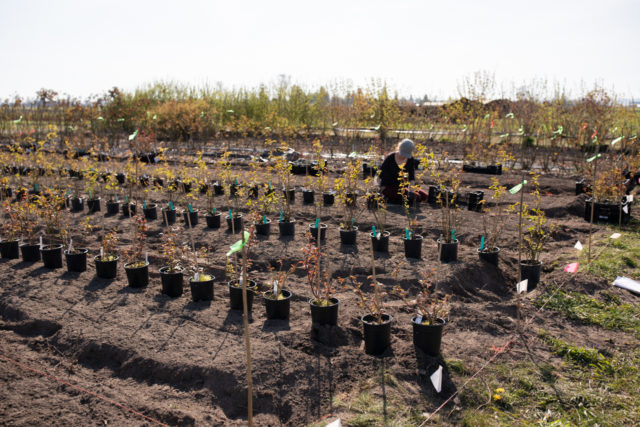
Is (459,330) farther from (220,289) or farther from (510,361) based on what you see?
(220,289)

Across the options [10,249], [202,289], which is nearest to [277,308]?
[202,289]

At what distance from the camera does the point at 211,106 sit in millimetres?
17594

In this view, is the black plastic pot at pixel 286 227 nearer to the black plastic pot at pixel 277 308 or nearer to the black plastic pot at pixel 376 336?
the black plastic pot at pixel 277 308

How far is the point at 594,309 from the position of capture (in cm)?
362

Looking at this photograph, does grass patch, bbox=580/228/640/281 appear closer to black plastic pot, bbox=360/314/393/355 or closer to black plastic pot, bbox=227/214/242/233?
black plastic pot, bbox=360/314/393/355

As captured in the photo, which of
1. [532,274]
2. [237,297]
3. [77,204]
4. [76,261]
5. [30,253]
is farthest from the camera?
[77,204]

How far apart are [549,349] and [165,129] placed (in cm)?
1467

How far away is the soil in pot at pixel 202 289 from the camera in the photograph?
3.73 metres

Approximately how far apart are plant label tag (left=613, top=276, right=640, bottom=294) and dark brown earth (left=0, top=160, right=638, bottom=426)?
0.20 feet

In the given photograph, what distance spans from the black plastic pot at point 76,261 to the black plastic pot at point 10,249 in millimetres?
811

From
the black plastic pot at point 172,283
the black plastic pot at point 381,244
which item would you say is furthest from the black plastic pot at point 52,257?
the black plastic pot at point 381,244

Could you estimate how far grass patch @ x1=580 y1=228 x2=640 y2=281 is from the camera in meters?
4.25

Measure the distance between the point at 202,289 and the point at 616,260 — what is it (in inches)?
147

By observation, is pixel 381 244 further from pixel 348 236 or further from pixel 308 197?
pixel 308 197
